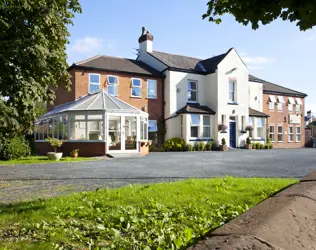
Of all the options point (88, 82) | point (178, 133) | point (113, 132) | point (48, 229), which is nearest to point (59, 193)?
point (48, 229)

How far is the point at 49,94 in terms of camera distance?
5.45 m

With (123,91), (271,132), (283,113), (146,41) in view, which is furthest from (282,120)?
(123,91)

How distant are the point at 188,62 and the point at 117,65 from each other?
7.37m

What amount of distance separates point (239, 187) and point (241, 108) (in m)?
21.4

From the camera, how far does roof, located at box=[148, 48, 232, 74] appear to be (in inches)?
977

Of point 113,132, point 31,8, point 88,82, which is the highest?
point 88,82

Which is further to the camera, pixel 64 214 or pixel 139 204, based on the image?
pixel 139 204

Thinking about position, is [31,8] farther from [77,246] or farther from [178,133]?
[178,133]

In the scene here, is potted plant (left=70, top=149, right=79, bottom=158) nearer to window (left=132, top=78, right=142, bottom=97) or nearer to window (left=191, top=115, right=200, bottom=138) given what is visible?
window (left=132, top=78, right=142, bottom=97)

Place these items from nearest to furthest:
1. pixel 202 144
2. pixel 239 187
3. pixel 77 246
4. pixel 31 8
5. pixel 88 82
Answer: pixel 77 246 < pixel 31 8 < pixel 239 187 < pixel 88 82 < pixel 202 144

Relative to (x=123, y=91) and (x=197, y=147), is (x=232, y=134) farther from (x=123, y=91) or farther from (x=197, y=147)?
(x=123, y=91)

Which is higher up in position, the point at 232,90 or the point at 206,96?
the point at 232,90

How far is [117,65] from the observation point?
22.7 meters

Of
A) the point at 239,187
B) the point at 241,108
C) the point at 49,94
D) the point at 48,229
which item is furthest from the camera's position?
the point at 241,108
